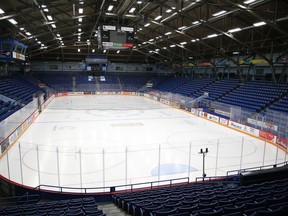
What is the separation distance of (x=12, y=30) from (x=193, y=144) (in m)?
18.9

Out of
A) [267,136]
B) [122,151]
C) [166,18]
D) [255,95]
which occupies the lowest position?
[122,151]

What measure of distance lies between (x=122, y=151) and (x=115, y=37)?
9.21 meters

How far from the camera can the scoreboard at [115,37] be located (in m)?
17.5

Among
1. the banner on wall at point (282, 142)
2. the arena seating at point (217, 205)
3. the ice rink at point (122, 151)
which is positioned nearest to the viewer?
the arena seating at point (217, 205)

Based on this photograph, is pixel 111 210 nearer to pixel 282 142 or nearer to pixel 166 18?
pixel 282 142

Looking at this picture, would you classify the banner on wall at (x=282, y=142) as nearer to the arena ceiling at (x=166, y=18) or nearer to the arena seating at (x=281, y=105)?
the arena seating at (x=281, y=105)

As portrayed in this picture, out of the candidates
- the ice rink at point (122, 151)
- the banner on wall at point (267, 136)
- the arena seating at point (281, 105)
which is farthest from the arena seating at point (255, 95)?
the banner on wall at point (267, 136)

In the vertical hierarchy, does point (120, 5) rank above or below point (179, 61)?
above

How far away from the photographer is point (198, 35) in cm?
2686

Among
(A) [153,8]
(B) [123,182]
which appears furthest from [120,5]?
(B) [123,182]

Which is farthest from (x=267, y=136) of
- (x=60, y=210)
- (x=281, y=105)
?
(x=60, y=210)

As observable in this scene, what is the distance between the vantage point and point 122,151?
12.9 metres

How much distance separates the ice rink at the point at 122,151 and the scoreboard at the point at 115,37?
657 centimetres

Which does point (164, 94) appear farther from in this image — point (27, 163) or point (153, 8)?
point (27, 163)
